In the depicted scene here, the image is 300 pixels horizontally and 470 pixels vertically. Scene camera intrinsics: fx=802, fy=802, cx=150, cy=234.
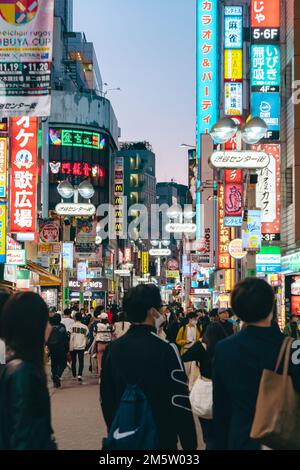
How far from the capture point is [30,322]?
4.08 m

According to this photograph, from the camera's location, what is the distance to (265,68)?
2830 cm

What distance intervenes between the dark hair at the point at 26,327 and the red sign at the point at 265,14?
2605 centimetres

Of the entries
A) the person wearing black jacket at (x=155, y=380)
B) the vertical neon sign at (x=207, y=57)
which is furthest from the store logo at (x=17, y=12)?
the vertical neon sign at (x=207, y=57)

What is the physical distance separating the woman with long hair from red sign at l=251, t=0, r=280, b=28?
26096 mm

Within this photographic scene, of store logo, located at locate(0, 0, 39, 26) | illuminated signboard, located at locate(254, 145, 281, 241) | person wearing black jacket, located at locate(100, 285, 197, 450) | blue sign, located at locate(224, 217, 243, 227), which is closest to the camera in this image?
person wearing black jacket, located at locate(100, 285, 197, 450)

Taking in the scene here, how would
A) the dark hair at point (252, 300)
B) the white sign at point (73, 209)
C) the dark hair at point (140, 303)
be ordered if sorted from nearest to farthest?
the dark hair at point (252, 300) → the dark hair at point (140, 303) → the white sign at point (73, 209)

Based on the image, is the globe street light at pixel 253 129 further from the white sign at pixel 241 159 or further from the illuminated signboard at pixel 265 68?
the illuminated signboard at pixel 265 68

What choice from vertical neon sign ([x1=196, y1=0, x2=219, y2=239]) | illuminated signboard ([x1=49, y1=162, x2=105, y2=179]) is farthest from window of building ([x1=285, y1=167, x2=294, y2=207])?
illuminated signboard ([x1=49, y1=162, x2=105, y2=179])

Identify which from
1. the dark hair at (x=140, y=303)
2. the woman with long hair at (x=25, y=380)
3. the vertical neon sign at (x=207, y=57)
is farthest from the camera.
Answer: the vertical neon sign at (x=207, y=57)

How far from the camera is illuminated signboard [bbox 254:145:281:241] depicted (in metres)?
27.7

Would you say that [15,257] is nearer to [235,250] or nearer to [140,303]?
[235,250]

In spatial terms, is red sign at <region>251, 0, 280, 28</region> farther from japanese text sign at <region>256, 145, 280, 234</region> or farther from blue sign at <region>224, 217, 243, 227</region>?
blue sign at <region>224, 217, 243, 227</region>

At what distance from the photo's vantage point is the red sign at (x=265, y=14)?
93.7 ft

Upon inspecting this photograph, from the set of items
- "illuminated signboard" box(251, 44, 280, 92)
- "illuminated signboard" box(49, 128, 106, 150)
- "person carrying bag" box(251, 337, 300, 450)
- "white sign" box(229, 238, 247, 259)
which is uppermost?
"illuminated signboard" box(49, 128, 106, 150)
